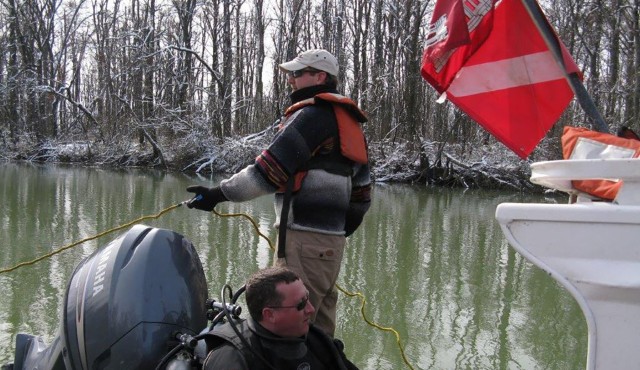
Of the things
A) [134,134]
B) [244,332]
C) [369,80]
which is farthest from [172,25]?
[244,332]

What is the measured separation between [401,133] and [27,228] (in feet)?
55.5

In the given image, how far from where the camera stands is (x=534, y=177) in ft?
6.27

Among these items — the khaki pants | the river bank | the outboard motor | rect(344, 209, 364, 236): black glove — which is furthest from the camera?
the river bank

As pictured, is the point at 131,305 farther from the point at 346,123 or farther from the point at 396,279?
the point at 396,279

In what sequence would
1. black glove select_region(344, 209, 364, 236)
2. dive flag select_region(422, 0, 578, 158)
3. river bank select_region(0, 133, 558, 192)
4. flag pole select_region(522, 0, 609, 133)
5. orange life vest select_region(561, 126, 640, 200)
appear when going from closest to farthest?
orange life vest select_region(561, 126, 640, 200) → flag pole select_region(522, 0, 609, 133) → dive flag select_region(422, 0, 578, 158) → black glove select_region(344, 209, 364, 236) → river bank select_region(0, 133, 558, 192)

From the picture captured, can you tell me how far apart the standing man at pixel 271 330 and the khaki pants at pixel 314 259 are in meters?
0.68

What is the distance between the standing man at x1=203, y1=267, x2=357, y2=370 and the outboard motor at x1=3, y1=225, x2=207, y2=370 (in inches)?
17.5

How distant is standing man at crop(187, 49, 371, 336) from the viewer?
8.76ft

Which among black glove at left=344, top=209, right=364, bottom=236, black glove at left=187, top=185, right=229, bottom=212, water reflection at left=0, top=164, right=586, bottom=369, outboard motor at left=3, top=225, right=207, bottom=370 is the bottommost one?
water reflection at left=0, top=164, right=586, bottom=369

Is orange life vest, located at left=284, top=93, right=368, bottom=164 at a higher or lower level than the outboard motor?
higher

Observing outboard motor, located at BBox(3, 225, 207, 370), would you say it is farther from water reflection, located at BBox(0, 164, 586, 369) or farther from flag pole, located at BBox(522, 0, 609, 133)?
flag pole, located at BBox(522, 0, 609, 133)

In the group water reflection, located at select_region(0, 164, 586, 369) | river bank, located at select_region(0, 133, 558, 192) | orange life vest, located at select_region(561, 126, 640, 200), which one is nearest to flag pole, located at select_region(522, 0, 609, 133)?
orange life vest, located at select_region(561, 126, 640, 200)

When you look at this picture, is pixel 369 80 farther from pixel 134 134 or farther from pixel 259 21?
pixel 134 134

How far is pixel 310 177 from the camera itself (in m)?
2.73
